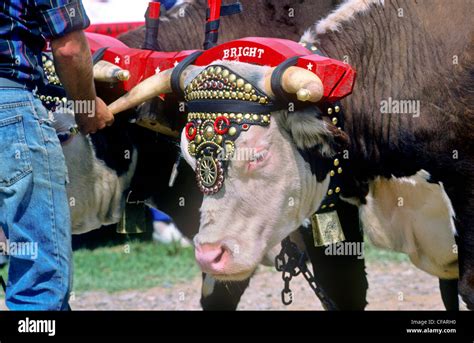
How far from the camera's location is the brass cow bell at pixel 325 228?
4.14m

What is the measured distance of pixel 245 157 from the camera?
380 centimetres

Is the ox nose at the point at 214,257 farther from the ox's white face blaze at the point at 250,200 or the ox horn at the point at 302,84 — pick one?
the ox horn at the point at 302,84

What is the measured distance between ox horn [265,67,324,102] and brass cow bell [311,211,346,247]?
64cm

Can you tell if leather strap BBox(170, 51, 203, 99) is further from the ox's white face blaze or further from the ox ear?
the ox ear

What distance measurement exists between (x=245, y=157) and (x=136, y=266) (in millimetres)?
4187

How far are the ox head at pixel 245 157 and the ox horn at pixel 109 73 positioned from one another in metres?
0.41

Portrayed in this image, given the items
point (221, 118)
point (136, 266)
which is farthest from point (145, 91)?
point (136, 266)

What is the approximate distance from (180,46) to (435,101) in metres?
1.42

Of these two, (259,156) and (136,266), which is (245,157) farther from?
A: (136,266)

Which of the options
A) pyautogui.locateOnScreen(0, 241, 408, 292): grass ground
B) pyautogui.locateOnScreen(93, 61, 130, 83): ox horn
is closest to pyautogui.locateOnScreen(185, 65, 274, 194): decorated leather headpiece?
pyautogui.locateOnScreen(93, 61, 130, 83): ox horn

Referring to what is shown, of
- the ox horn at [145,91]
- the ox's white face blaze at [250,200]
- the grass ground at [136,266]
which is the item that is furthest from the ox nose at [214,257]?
the grass ground at [136,266]

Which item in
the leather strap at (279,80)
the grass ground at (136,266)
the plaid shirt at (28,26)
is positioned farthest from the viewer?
the grass ground at (136,266)
